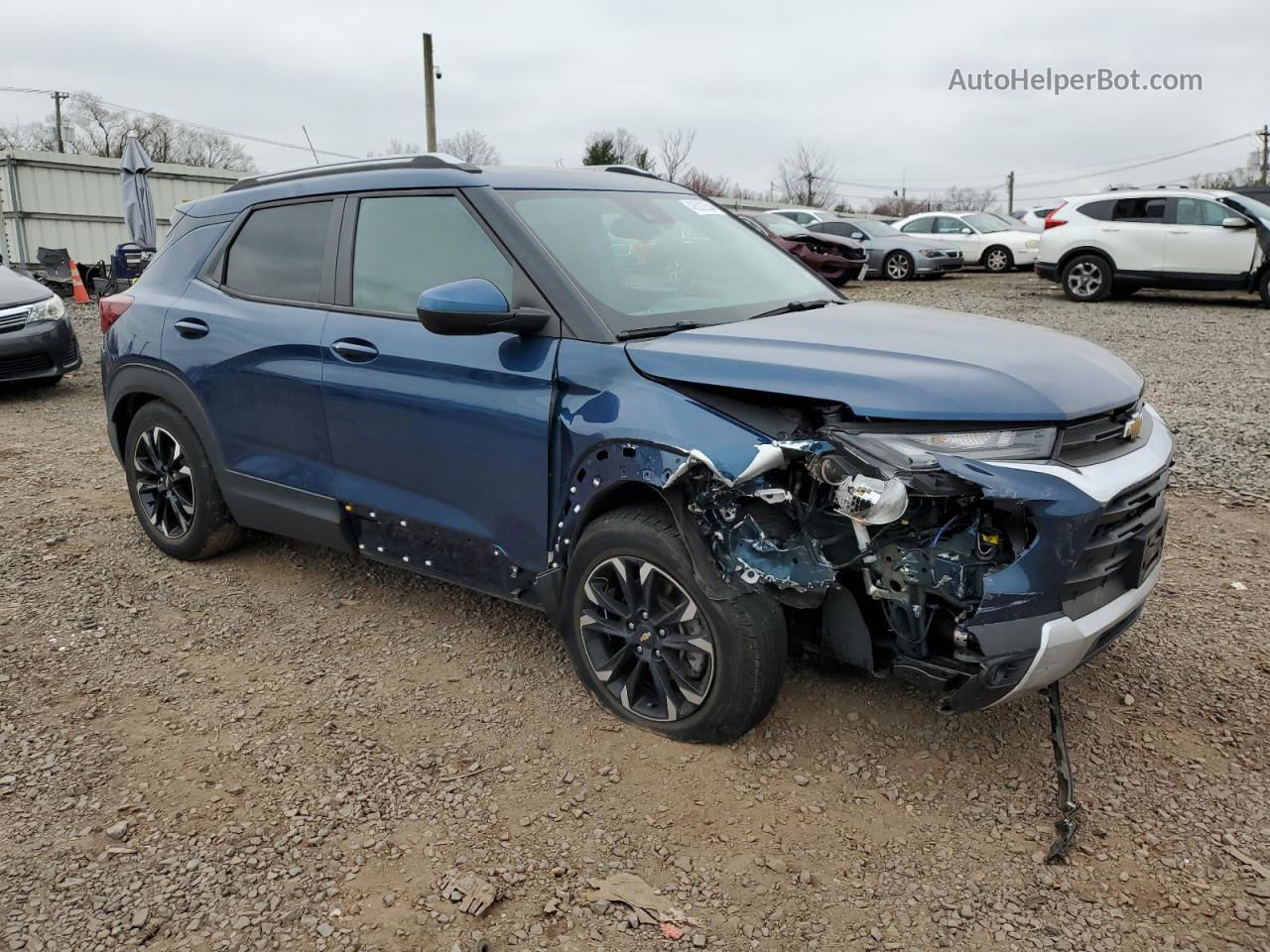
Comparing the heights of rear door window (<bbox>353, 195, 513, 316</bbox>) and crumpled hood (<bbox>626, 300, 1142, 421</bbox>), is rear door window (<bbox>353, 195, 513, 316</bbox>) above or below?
above

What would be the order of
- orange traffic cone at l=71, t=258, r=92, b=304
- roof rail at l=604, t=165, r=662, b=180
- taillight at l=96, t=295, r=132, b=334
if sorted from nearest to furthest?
roof rail at l=604, t=165, r=662, b=180, taillight at l=96, t=295, r=132, b=334, orange traffic cone at l=71, t=258, r=92, b=304

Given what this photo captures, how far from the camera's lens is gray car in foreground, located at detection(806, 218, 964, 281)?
63.7 ft

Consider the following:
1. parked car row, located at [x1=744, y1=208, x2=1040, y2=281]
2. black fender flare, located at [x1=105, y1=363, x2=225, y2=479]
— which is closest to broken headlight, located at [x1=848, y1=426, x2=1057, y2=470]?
black fender flare, located at [x1=105, y1=363, x2=225, y2=479]

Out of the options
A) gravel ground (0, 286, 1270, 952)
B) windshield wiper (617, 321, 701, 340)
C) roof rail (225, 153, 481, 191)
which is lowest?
gravel ground (0, 286, 1270, 952)

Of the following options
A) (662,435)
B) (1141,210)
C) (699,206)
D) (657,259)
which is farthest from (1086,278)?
(662,435)

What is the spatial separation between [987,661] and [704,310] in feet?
5.08

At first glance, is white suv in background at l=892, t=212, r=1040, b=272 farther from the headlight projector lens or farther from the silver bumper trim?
the headlight projector lens

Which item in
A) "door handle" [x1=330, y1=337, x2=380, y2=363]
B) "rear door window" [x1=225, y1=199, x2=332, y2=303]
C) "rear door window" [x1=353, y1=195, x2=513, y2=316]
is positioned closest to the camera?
"rear door window" [x1=353, y1=195, x2=513, y2=316]

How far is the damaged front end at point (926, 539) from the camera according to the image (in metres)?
2.62

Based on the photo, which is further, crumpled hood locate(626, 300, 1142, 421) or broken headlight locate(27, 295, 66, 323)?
broken headlight locate(27, 295, 66, 323)

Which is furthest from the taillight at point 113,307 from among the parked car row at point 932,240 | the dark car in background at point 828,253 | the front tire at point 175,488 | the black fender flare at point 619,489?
the parked car row at point 932,240

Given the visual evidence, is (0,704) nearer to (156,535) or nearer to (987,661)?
(156,535)

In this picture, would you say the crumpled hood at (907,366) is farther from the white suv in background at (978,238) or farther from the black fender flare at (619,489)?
the white suv in background at (978,238)

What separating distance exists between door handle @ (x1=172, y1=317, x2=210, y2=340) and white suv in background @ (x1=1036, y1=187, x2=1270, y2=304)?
13.8 meters
